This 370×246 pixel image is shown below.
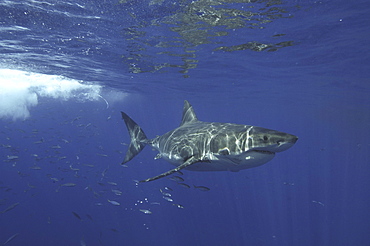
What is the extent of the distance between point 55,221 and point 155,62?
19.5 metres

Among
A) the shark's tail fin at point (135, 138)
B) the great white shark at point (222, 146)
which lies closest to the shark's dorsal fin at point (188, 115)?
the great white shark at point (222, 146)

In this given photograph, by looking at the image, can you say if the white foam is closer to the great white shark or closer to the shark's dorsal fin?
the shark's dorsal fin

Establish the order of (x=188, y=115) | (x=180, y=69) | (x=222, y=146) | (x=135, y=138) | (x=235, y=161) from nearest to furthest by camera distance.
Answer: (x=235, y=161) < (x=222, y=146) < (x=188, y=115) < (x=135, y=138) < (x=180, y=69)

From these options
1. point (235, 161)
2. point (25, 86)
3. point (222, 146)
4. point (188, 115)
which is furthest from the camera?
point (25, 86)

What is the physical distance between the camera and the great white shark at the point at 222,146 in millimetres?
4539

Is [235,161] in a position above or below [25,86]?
above

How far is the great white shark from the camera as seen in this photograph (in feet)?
14.9

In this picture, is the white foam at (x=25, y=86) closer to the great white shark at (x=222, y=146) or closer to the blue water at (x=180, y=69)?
the blue water at (x=180, y=69)

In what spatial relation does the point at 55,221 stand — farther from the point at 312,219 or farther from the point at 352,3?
the point at 312,219

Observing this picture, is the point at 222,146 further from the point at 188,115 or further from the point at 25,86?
the point at 25,86

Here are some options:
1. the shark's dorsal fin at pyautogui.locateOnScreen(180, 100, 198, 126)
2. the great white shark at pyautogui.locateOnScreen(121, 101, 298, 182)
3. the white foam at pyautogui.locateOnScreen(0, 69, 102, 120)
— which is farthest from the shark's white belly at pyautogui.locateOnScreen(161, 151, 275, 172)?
the white foam at pyautogui.locateOnScreen(0, 69, 102, 120)

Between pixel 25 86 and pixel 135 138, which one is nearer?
pixel 135 138

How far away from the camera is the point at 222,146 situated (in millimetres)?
5516

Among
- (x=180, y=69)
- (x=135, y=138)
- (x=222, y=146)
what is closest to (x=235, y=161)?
(x=222, y=146)
